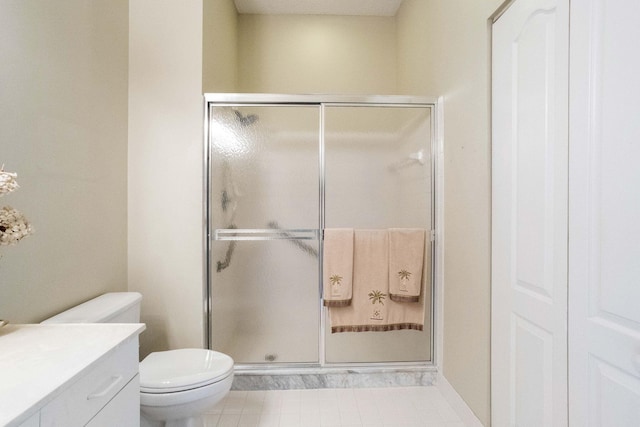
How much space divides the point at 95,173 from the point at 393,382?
2102 mm

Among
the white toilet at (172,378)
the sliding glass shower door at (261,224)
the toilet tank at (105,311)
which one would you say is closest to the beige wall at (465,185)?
the sliding glass shower door at (261,224)

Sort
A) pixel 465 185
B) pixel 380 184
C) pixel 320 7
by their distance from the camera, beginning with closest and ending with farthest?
pixel 465 185 < pixel 380 184 < pixel 320 7

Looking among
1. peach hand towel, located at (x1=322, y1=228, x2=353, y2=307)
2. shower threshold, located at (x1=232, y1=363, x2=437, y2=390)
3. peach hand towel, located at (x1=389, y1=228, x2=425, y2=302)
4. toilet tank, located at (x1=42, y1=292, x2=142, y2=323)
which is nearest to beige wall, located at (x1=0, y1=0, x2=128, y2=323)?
toilet tank, located at (x1=42, y1=292, x2=142, y2=323)

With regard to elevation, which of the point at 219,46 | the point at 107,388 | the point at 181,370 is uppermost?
the point at 219,46

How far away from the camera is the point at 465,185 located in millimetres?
1685

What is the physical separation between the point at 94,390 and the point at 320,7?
3.17 metres

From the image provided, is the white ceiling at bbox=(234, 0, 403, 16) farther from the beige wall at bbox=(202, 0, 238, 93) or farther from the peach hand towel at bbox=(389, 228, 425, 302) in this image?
the peach hand towel at bbox=(389, 228, 425, 302)

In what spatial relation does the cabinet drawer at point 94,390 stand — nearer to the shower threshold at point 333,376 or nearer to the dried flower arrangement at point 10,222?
the dried flower arrangement at point 10,222

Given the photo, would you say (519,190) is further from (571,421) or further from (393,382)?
(393,382)

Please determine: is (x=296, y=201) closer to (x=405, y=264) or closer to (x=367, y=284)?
(x=367, y=284)

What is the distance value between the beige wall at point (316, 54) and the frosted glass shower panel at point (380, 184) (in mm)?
1166

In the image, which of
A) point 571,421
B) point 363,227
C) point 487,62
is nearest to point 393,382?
point 363,227

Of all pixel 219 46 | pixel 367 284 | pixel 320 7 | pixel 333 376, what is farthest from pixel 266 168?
pixel 320 7

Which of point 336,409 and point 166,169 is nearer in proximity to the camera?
point 336,409
